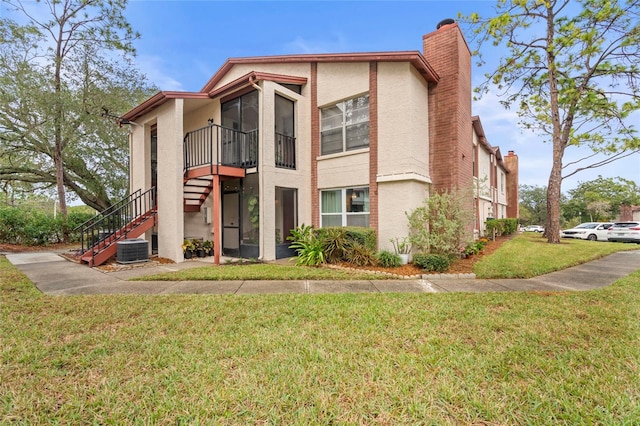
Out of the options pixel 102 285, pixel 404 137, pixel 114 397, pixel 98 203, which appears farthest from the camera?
pixel 98 203

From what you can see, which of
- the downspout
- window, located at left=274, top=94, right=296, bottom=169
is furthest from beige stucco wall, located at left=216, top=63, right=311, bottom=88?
the downspout

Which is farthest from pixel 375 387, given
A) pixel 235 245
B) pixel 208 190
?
pixel 208 190

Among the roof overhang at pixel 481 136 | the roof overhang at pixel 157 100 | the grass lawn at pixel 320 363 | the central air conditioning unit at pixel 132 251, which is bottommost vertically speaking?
the grass lawn at pixel 320 363

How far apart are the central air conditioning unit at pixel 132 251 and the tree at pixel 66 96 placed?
1233 cm

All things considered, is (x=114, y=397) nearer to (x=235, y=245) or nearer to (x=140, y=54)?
(x=235, y=245)

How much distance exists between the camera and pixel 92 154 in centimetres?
1791

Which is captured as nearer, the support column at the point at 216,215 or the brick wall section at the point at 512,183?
the support column at the point at 216,215

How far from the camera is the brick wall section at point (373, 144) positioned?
30.1ft

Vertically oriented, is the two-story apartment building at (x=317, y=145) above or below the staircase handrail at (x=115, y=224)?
above

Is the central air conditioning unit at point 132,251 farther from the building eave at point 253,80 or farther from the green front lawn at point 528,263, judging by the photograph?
the green front lawn at point 528,263

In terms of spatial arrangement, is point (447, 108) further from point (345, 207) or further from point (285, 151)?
point (285, 151)

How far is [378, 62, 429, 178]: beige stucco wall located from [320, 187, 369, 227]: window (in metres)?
1.16

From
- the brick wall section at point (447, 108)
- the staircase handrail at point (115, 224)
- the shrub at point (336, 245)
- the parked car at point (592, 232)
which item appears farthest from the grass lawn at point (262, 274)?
the parked car at point (592, 232)

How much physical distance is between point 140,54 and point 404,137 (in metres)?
18.6
